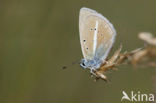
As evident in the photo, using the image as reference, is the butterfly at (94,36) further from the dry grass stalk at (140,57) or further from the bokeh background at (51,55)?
the bokeh background at (51,55)

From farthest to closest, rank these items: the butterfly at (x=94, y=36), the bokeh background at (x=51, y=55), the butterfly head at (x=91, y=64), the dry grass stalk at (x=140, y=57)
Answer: the bokeh background at (x=51, y=55) → the butterfly at (x=94, y=36) → the butterfly head at (x=91, y=64) → the dry grass stalk at (x=140, y=57)

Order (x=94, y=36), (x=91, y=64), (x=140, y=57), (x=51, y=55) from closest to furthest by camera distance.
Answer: (x=140, y=57), (x=91, y=64), (x=94, y=36), (x=51, y=55)

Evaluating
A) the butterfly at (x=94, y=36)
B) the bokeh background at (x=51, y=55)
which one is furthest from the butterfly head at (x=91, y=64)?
the bokeh background at (x=51, y=55)

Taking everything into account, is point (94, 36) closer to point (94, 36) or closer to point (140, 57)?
point (94, 36)


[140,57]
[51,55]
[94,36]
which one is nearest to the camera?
[140,57]

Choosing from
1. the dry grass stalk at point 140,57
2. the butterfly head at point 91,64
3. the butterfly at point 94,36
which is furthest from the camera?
the butterfly at point 94,36

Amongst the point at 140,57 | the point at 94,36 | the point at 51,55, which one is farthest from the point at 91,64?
the point at 51,55

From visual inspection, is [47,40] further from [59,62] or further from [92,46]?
[92,46]

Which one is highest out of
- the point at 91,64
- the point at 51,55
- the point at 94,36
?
the point at 94,36
